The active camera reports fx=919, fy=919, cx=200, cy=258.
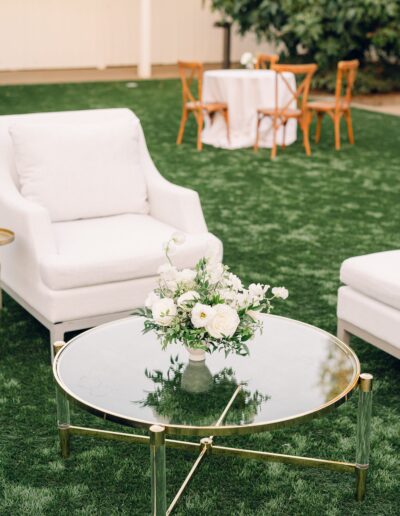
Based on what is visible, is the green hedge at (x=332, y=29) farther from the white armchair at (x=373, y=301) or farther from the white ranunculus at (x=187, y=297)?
the white ranunculus at (x=187, y=297)

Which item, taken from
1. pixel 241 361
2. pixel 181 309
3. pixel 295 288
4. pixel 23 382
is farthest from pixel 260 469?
pixel 295 288

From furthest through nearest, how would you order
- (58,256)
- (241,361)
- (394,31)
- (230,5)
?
(230,5)
(394,31)
(58,256)
(241,361)

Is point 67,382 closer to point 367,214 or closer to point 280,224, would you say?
→ point 280,224

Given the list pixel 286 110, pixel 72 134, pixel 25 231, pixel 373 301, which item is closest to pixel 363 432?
pixel 373 301

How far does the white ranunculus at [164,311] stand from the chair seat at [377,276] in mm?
1226

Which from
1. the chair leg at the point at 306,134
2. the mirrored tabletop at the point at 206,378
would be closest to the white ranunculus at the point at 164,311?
the mirrored tabletop at the point at 206,378

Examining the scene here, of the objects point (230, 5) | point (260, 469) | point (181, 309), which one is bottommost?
point (260, 469)

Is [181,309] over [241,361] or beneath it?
over

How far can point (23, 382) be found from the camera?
377 centimetres

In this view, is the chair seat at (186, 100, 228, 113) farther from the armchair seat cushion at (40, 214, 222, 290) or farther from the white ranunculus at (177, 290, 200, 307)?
the white ranunculus at (177, 290, 200, 307)

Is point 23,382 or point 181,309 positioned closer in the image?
point 181,309

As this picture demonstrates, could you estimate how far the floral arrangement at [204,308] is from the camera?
8.80 feet

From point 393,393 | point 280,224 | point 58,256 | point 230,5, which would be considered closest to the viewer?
point 393,393

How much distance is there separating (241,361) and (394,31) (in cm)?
935
